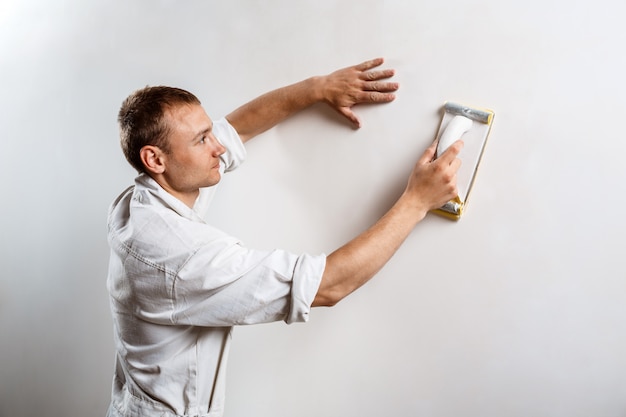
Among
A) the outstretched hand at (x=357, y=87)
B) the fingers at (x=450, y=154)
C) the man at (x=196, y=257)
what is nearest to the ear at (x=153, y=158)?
the man at (x=196, y=257)

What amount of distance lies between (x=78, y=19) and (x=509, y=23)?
55.4 inches

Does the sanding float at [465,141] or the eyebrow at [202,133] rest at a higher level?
the sanding float at [465,141]

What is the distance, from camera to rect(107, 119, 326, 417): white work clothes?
1.07 metres

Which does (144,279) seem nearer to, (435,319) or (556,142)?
(435,319)

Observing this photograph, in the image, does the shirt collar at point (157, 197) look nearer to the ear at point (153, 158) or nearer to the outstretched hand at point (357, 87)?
the ear at point (153, 158)

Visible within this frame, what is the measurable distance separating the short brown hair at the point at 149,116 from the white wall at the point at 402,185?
0.33 m

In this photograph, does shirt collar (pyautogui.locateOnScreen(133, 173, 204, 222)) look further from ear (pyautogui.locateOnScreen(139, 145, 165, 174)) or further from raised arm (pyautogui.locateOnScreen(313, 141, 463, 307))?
Answer: raised arm (pyautogui.locateOnScreen(313, 141, 463, 307))

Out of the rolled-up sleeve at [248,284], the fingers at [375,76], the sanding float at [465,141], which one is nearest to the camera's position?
the rolled-up sleeve at [248,284]

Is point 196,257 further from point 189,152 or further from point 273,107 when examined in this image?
point 273,107

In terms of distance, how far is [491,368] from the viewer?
47.1 inches

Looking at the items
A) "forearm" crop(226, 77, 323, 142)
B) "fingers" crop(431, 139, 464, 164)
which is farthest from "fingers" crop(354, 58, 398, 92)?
"fingers" crop(431, 139, 464, 164)

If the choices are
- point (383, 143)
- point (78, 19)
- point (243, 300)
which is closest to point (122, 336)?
point (243, 300)

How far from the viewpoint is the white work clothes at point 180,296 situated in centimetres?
107

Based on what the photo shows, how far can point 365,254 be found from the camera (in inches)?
43.0
